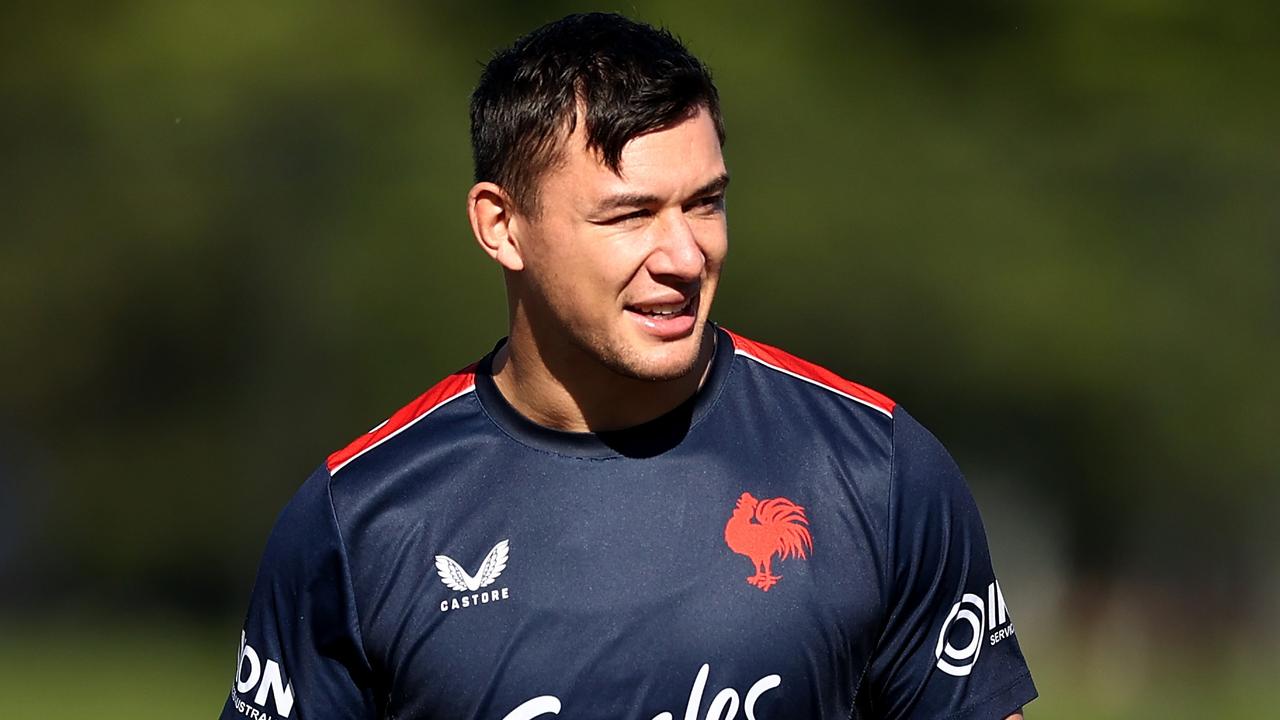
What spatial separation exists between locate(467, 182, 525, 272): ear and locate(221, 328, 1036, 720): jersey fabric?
248 mm

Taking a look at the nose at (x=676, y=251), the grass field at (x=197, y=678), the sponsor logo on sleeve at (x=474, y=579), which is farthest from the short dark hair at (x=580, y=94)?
the grass field at (x=197, y=678)

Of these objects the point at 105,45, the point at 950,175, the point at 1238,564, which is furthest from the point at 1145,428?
the point at 105,45

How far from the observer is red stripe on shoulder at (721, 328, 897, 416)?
3.08m

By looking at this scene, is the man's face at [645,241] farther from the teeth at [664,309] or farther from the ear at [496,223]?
the ear at [496,223]

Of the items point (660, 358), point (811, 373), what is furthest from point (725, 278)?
point (660, 358)

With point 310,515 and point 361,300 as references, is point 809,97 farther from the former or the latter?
point 310,515

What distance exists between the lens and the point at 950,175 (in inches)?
368

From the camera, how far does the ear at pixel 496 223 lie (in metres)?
3.07

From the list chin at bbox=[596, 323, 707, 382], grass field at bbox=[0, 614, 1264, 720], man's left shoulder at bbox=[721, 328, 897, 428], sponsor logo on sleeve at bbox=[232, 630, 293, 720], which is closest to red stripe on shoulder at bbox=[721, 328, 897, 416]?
man's left shoulder at bbox=[721, 328, 897, 428]

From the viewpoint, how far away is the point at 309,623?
2.98m

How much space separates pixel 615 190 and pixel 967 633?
39.9 inches

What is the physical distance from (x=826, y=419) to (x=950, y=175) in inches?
257

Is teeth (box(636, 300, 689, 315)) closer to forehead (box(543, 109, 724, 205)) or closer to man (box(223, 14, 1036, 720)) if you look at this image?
man (box(223, 14, 1036, 720))

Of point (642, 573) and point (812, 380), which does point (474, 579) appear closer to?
point (642, 573)
